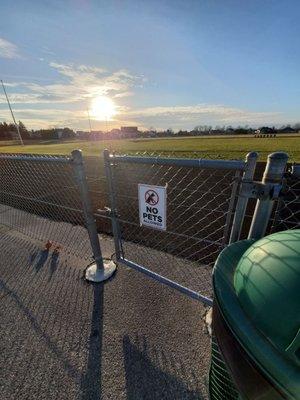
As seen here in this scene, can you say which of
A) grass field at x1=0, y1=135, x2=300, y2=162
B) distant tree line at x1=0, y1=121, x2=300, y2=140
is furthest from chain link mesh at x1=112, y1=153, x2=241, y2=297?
distant tree line at x1=0, y1=121, x2=300, y2=140

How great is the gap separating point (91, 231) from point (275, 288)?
2379 mm

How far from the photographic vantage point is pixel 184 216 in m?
5.39

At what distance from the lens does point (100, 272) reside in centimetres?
321

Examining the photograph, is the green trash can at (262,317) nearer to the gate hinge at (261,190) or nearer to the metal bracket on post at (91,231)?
the gate hinge at (261,190)

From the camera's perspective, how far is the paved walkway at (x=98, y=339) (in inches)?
77.9

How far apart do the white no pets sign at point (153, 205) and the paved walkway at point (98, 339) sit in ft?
3.25

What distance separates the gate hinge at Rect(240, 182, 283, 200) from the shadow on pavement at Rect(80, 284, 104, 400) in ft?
6.33

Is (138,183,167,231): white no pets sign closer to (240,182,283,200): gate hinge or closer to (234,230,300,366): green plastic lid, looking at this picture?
(240,182,283,200): gate hinge

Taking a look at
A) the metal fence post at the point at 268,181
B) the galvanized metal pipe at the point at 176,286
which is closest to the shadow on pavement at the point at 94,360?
the galvanized metal pipe at the point at 176,286

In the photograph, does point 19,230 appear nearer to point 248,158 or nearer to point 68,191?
point 68,191

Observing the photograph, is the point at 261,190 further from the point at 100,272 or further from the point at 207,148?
the point at 207,148

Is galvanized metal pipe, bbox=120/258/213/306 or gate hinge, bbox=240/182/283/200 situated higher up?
gate hinge, bbox=240/182/283/200

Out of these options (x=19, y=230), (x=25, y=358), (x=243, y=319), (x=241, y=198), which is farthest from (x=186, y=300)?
(x=19, y=230)

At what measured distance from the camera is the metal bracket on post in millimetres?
2592
